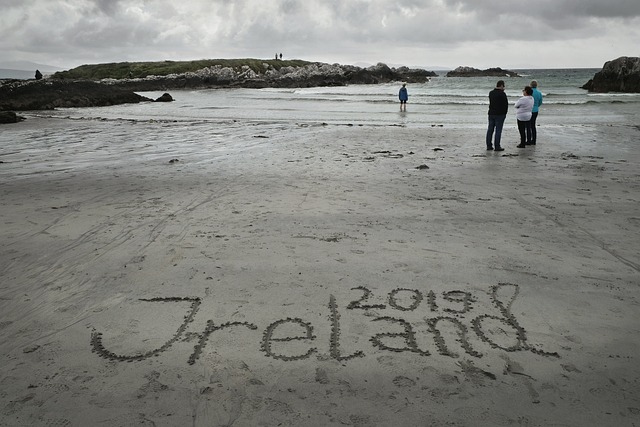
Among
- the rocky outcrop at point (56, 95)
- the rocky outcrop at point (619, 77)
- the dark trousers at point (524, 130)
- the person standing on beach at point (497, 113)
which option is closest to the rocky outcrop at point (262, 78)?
the rocky outcrop at point (56, 95)

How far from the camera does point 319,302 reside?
3.91m

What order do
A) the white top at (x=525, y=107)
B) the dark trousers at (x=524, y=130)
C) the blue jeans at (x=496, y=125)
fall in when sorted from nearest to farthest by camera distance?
1. the blue jeans at (x=496, y=125)
2. the white top at (x=525, y=107)
3. the dark trousers at (x=524, y=130)

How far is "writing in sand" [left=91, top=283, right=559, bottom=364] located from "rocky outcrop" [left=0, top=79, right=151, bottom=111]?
91.9 ft

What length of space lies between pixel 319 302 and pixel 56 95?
102ft

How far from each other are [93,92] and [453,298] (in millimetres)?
33043

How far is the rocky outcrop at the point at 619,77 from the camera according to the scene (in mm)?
42969

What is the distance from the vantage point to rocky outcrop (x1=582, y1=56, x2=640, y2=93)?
43.0 metres

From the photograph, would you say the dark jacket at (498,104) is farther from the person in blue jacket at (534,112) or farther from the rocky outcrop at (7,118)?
the rocky outcrop at (7,118)

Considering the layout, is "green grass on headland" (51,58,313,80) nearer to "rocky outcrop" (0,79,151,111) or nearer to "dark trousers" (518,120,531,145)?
"rocky outcrop" (0,79,151,111)

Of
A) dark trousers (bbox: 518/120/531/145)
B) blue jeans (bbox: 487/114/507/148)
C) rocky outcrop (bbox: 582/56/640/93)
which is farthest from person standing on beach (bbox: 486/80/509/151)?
rocky outcrop (bbox: 582/56/640/93)

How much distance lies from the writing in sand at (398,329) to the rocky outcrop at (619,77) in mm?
48539

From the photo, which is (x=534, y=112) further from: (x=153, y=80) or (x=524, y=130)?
(x=153, y=80)

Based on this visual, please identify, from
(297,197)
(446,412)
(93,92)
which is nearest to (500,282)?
(446,412)

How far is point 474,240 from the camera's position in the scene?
5.33m
